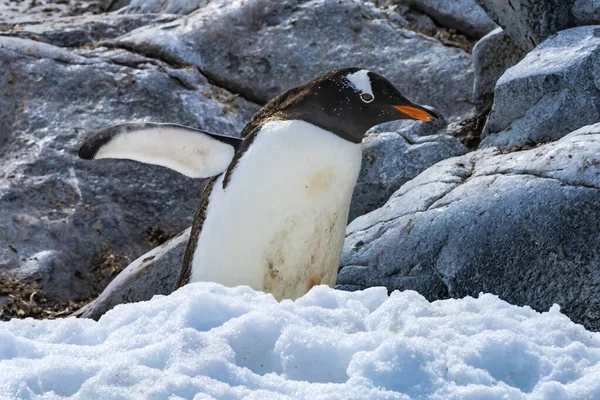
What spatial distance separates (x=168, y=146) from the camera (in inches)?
169

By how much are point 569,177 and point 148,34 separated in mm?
3943

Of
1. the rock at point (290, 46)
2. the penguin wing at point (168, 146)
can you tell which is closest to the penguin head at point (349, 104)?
the penguin wing at point (168, 146)

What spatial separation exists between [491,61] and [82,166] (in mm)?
2490

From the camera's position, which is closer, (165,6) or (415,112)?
(415,112)

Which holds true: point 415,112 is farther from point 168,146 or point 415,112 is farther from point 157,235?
point 157,235

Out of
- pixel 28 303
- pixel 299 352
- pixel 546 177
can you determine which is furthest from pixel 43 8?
pixel 299 352

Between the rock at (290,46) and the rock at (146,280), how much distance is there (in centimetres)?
199

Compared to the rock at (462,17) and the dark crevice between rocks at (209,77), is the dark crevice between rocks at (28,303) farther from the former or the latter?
the rock at (462,17)

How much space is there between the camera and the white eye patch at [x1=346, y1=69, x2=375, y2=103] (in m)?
4.09

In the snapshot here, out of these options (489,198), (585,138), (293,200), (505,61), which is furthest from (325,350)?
(505,61)

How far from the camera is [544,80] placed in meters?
4.65

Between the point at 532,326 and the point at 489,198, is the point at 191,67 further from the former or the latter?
the point at 532,326

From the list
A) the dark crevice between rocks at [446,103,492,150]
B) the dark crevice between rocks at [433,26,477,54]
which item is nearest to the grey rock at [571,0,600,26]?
the dark crevice between rocks at [446,103,492,150]

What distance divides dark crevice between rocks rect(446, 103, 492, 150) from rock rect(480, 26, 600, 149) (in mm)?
690
